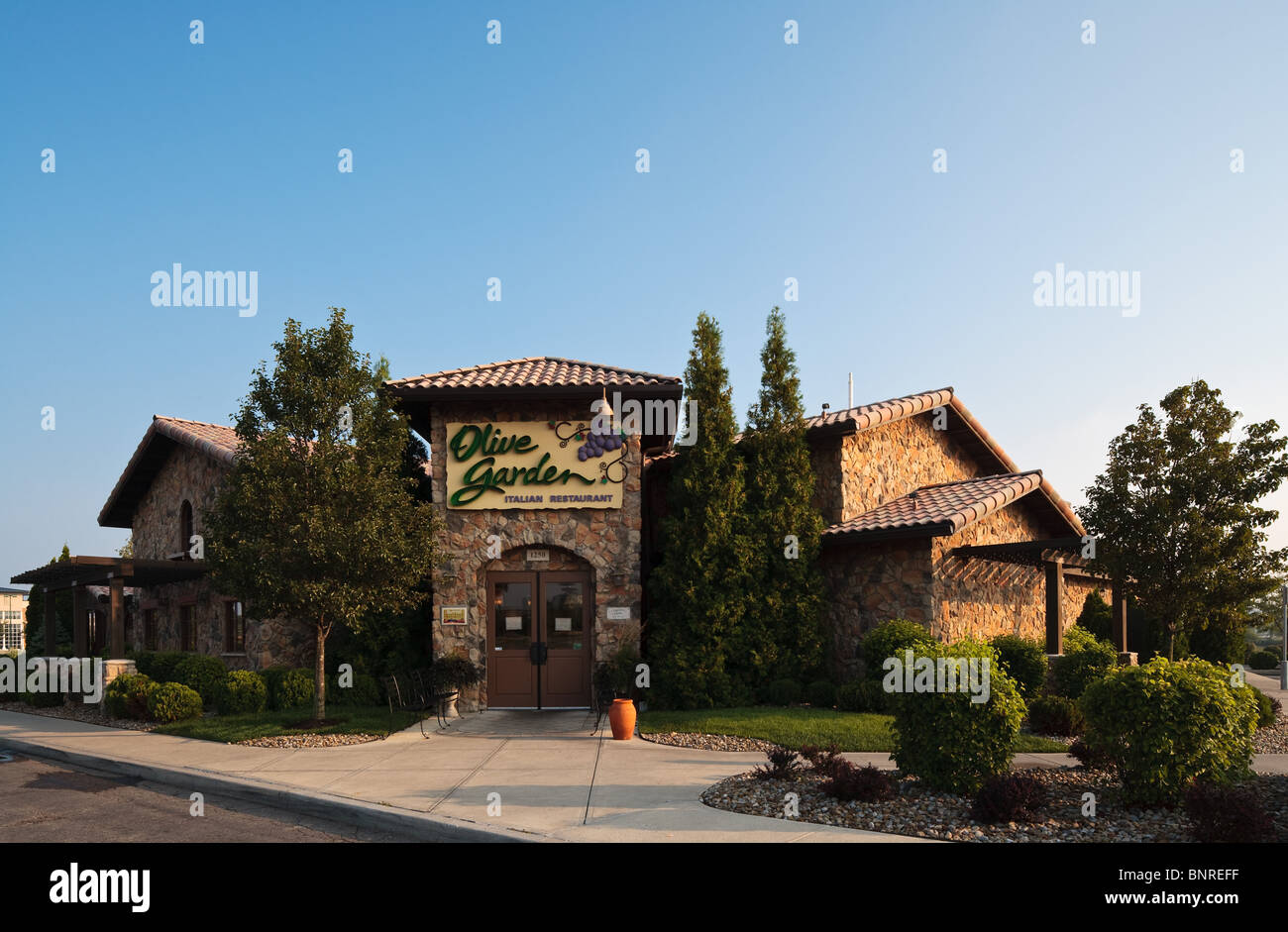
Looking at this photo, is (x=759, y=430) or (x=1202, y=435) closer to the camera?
(x=1202, y=435)

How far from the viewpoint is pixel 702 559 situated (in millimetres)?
16984

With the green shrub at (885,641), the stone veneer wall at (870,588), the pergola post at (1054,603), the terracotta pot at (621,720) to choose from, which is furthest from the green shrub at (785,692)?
the pergola post at (1054,603)

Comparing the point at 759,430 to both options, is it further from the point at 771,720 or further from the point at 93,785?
the point at 93,785

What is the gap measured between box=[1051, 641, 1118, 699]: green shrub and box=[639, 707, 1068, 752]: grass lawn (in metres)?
3.41

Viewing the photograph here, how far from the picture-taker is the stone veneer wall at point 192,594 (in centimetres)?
1948

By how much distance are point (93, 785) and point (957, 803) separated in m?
10.4

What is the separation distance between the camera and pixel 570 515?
17109 mm

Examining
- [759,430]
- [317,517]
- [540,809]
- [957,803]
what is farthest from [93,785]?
[759,430]

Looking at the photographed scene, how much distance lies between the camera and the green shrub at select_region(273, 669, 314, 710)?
17.0m

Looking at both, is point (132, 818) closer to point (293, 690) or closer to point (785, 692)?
point (293, 690)

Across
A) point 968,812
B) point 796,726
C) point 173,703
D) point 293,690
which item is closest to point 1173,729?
point 968,812

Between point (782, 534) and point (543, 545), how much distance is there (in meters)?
4.59

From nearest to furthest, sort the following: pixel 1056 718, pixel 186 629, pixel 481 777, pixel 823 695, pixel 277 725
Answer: pixel 481 777
pixel 1056 718
pixel 277 725
pixel 823 695
pixel 186 629

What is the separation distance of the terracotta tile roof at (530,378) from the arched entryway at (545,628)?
3.35 meters
